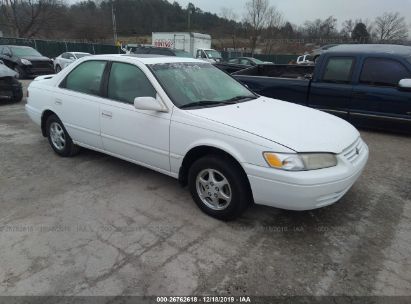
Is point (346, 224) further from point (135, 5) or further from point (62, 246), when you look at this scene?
point (135, 5)

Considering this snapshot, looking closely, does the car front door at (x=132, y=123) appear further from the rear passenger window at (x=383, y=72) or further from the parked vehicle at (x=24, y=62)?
the parked vehicle at (x=24, y=62)

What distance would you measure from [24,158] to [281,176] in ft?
13.2

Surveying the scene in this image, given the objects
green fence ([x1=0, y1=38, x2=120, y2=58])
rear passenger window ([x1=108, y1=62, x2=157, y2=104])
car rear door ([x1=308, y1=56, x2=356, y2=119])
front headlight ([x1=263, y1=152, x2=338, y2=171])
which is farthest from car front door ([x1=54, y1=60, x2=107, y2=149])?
green fence ([x1=0, y1=38, x2=120, y2=58])

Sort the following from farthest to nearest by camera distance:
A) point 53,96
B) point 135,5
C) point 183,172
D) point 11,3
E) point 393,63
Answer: point 135,5 → point 11,3 → point 393,63 → point 53,96 → point 183,172

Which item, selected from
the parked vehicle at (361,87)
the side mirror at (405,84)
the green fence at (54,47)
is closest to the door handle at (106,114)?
the parked vehicle at (361,87)

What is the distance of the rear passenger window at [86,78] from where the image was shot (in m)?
4.41

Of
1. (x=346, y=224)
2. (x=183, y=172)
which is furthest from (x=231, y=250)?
(x=346, y=224)

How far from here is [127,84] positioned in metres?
4.09

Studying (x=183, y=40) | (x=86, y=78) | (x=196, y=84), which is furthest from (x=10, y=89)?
(x=183, y=40)

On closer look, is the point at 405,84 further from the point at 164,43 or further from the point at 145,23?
the point at 145,23

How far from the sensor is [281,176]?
2.91 meters

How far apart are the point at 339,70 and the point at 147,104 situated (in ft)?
15.9

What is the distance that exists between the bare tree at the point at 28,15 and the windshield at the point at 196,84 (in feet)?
147

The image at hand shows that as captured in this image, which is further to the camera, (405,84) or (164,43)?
(164,43)
